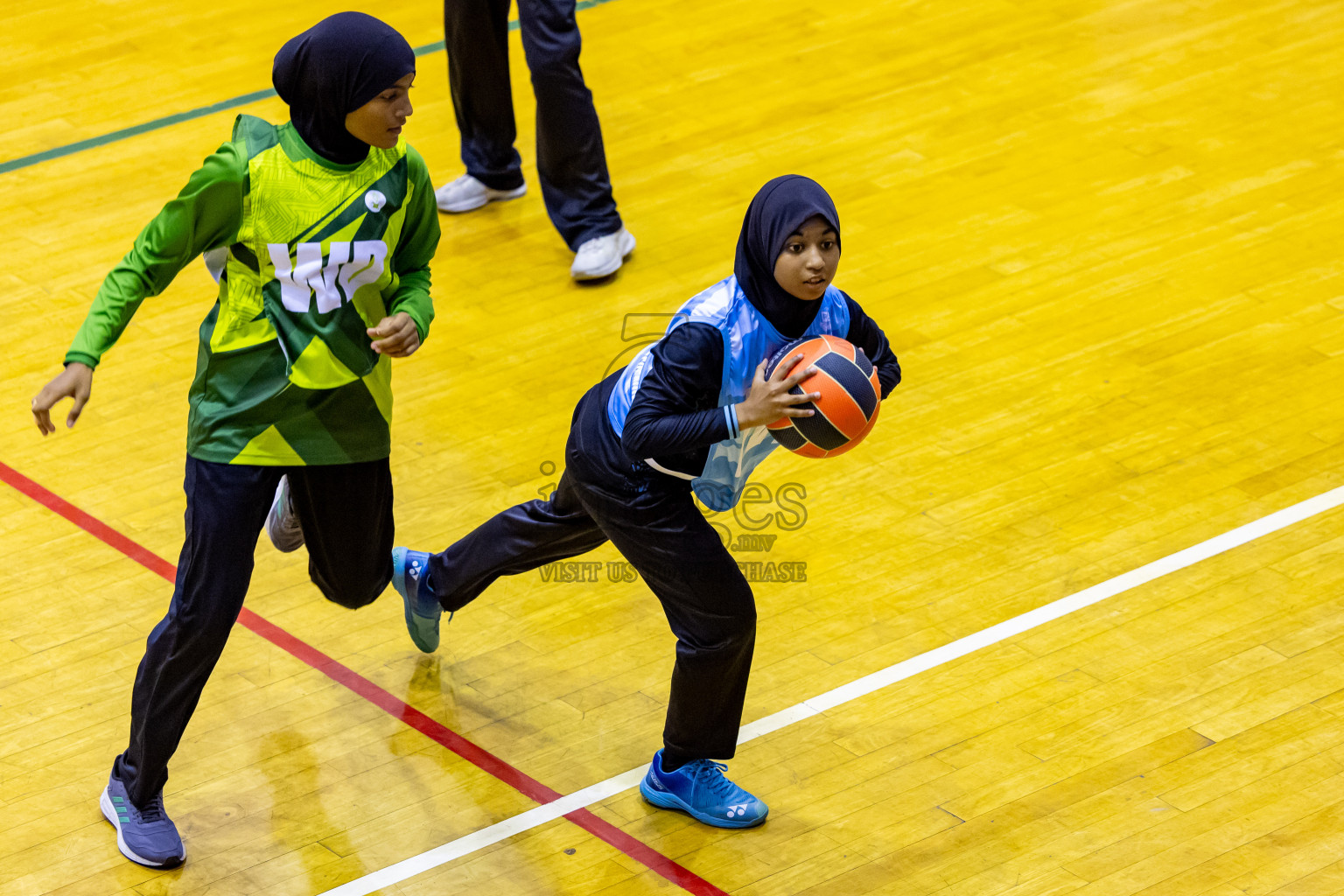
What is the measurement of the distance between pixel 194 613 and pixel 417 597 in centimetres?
87

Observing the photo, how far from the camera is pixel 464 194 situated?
23.7 ft

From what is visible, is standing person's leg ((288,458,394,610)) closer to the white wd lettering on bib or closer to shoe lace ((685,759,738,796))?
the white wd lettering on bib

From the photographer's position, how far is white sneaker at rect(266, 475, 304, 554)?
14.2 ft

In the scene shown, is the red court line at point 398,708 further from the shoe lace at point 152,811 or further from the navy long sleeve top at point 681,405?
the navy long sleeve top at point 681,405

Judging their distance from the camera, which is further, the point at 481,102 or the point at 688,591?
the point at 481,102

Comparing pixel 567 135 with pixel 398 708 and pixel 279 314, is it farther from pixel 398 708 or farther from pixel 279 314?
pixel 279 314

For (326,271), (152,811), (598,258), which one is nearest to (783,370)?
(326,271)

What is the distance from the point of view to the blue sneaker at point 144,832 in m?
3.92

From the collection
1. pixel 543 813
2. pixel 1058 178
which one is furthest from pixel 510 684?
pixel 1058 178

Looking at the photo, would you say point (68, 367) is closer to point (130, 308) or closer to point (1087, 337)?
point (130, 308)

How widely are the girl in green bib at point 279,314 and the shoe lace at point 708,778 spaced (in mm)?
1109

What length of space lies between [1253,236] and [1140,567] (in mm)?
2402

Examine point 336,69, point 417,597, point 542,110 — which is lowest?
point 417,597

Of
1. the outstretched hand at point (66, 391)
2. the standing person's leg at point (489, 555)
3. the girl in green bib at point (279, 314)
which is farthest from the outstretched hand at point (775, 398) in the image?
the outstretched hand at point (66, 391)
